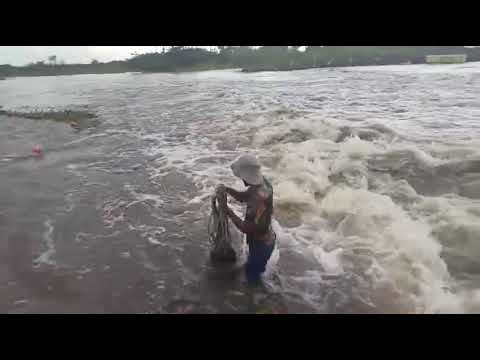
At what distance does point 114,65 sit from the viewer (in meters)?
89.4

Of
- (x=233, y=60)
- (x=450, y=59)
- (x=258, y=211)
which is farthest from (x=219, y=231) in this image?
(x=233, y=60)

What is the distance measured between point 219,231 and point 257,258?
1.88 feet

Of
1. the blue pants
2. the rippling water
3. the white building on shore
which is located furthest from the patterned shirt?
the white building on shore

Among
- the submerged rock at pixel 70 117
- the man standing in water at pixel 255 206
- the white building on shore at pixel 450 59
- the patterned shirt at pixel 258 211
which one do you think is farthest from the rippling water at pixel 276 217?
the white building on shore at pixel 450 59

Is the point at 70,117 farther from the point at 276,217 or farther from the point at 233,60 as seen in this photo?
the point at 233,60

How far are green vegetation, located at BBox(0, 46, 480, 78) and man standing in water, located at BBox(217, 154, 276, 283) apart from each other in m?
67.9

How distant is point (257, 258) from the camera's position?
178 inches

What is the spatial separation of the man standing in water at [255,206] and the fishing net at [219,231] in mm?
89

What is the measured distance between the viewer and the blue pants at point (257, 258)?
4.38 m

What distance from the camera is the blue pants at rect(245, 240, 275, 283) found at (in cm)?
438

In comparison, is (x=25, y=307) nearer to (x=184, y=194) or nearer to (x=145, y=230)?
(x=145, y=230)
